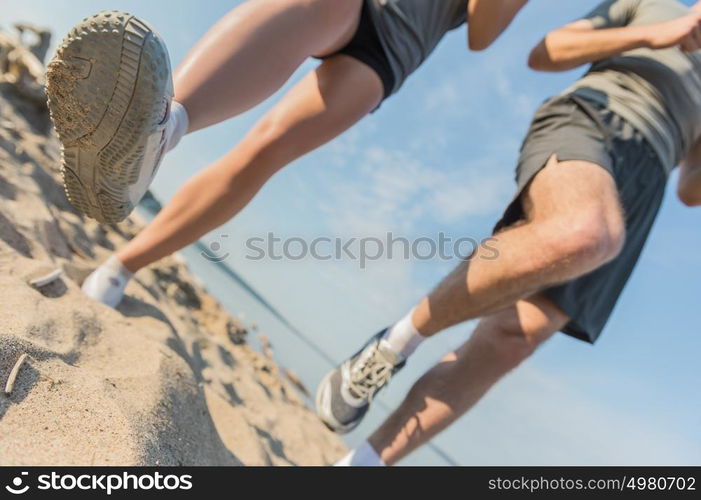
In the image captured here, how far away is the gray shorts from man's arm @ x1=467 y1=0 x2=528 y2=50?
1.01 ft

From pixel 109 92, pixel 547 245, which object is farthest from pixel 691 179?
pixel 109 92

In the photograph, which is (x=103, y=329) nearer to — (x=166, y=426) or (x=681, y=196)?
(x=166, y=426)

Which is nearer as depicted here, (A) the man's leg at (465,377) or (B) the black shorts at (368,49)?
(B) the black shorts at (368,49)

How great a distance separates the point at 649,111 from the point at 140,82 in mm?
1348

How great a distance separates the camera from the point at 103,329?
1.20 meters

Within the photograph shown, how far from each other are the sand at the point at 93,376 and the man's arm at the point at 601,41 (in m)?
1.39

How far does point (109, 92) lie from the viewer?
805 millimetres

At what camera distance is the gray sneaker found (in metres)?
1.48

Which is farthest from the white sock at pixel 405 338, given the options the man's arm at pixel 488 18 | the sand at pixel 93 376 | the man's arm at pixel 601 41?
the man's arm at pixel 601 41

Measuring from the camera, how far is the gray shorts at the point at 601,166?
1367 mm

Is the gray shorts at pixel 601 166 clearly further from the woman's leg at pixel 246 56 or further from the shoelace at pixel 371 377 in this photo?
the woman's leg at pixel 246 56

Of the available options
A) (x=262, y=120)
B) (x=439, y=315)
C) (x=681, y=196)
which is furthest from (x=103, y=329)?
(x=681, y=196)

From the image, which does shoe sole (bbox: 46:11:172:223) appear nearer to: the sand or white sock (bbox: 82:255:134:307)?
the sand

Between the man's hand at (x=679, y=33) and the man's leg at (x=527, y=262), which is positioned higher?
the man's hand at (x=679, y=33)
